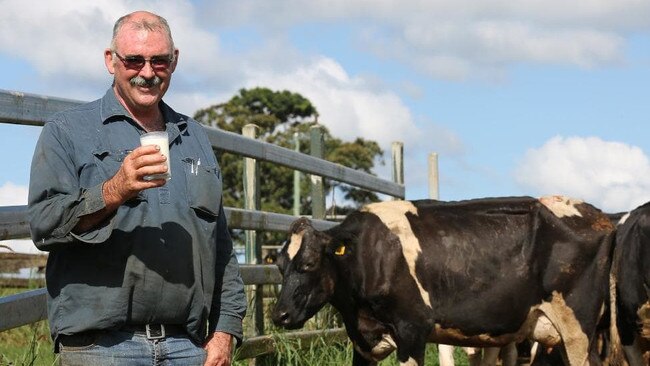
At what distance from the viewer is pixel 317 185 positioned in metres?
11.9

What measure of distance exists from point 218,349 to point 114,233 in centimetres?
65

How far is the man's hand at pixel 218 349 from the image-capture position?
4508 millimetres

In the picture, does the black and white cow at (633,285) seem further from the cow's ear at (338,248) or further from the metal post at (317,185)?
the metal post at (317,185)

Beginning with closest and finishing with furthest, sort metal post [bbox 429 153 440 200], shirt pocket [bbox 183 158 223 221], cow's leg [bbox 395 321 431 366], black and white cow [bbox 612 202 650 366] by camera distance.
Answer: shirt pocket [bbox 183 158 223 221] → cow's leg [bbox 395 321 431 366] → black and white cow [bbox 612 202 650 366] → metal post [bbox 429 153 440 200]

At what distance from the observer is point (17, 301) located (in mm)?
5523

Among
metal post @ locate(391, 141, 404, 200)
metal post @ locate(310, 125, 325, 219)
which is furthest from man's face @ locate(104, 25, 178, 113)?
metal post @ locate(391, 141, 404, 200)

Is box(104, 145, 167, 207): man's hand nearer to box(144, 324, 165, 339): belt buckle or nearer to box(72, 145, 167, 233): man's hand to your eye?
box(72, 145, 167, 233): man's hand

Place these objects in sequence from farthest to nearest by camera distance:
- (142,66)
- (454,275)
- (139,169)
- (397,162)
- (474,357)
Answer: (397,162), (474,357), (454,275), (142,66), (139,169)

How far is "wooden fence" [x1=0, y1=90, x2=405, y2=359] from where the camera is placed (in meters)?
5.54

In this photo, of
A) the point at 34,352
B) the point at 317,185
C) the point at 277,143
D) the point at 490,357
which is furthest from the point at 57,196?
the point at 277,143

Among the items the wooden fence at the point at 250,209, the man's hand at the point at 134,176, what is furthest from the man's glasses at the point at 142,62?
the wooden fence at the point at 250,209

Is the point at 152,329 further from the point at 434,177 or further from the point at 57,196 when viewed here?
the point at 434,177

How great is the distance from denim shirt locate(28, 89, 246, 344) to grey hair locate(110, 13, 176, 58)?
22 centimetres

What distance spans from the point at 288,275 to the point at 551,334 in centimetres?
216
